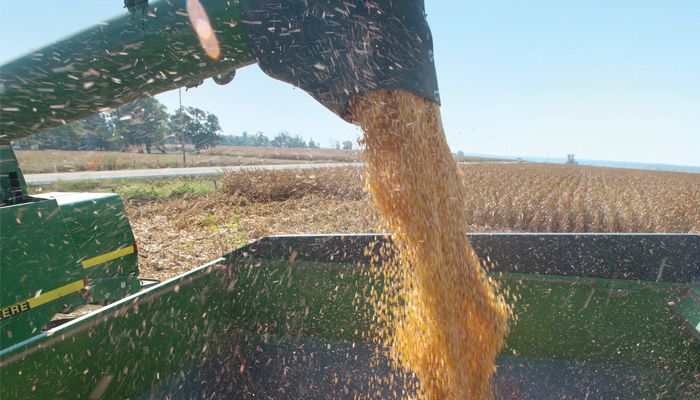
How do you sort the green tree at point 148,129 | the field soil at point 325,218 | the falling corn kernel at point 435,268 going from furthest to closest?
the green tree at point 148,129
the field soil at point 325,218
the falling corn kernel at point 435,268

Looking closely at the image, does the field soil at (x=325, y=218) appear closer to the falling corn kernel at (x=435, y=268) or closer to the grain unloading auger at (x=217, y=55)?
the falling corn kernel at (x=435, y=268)

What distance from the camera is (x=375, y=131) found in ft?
6.08

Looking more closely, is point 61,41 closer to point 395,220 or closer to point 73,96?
point 73,96

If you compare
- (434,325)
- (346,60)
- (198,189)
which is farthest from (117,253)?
(198,189)

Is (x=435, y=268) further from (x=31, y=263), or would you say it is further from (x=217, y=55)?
(x=31, y=263)

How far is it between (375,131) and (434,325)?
2.79 feet

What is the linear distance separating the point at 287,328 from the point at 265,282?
27 centimetres

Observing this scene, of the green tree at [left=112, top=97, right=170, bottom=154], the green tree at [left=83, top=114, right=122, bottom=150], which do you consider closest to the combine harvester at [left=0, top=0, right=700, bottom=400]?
the green tree at [left=83, top=114, right=122, bottom=150]

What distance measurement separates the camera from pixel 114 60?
1.36 m

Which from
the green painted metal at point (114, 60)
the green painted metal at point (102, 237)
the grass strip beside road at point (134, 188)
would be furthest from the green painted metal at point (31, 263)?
the grass strip beside road at point (134, 188)

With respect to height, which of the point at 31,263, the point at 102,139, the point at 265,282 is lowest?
the point at 102,139

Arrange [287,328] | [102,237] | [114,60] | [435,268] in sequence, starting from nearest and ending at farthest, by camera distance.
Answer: [114,60], [435,268], [287,328], [102,237]

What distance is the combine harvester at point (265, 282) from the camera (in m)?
1.31

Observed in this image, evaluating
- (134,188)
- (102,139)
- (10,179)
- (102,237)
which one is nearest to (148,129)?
(102,139)
